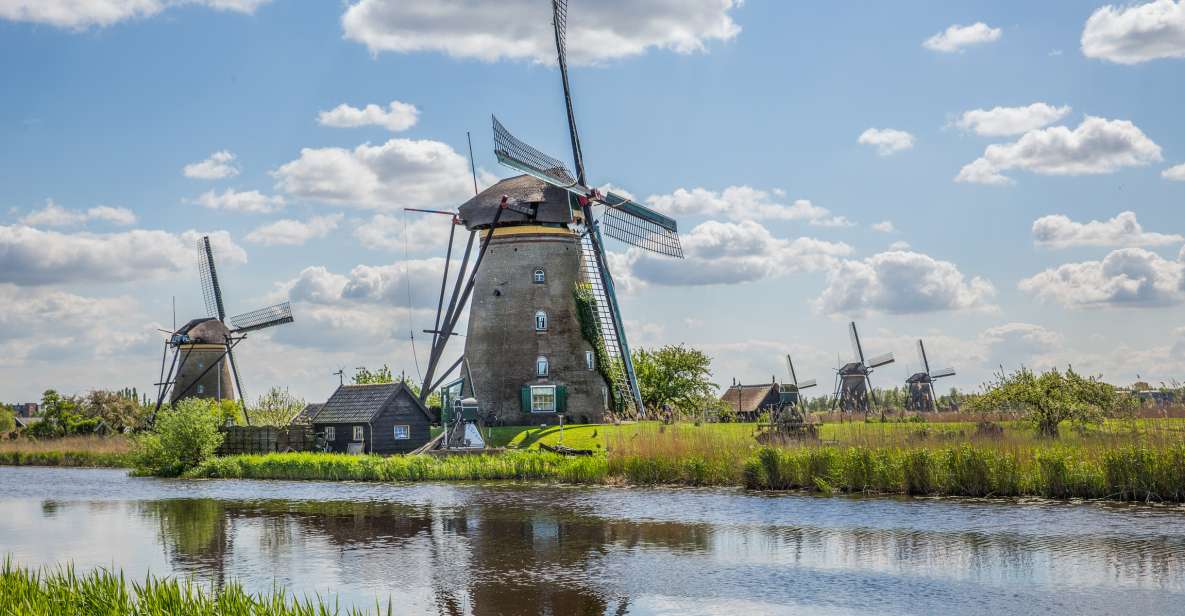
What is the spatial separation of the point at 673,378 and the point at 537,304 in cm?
816

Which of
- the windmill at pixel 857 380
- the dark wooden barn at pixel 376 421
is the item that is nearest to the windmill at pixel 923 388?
the windmill at pixel 857 380

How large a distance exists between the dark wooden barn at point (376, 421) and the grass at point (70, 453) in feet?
31.1

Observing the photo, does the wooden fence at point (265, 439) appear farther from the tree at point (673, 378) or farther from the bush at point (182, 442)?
the tree at point (673, 378)

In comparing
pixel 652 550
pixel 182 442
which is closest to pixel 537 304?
pixel 182 442

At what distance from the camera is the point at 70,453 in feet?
144

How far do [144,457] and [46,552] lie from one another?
19.2 metres

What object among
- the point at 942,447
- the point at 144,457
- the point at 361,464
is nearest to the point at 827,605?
the point at 942,447

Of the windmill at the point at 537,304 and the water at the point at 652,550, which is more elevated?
the windmill at the point at 537,304

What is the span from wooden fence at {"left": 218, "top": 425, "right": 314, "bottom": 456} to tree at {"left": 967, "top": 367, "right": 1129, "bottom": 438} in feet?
70.9

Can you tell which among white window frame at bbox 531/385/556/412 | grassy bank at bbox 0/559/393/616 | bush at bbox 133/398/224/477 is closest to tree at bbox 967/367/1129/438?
white window frame at bbox 531/385/556/412

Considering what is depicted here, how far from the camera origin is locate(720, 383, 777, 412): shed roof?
51.3 metres

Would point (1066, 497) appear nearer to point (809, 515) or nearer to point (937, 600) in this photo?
point (809, 515)

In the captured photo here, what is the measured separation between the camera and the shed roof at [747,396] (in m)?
51.3

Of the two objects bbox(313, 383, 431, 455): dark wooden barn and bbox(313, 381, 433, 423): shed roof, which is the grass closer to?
bbox(313, 381, 433, 423): shed roof
